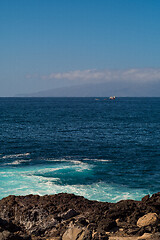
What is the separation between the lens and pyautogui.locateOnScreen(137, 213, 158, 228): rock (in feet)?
47.8

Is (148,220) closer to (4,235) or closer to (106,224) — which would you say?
(106,224)

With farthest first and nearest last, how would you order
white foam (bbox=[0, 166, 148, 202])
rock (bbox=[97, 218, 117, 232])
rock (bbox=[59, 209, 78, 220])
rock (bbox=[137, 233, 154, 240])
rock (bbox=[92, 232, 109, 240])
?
white foam (bbox=[0, 166, 148, 202]) → rock (bbox=[59, 209, 78, 220]) → rock (bbox=[97, 218, 117, 232]) → rock (bbox=[92, 232, 109, 240]) → rock (bbox=[137, 233, 154, 240])

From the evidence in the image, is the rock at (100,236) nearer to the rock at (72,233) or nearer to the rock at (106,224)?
the rock at (106,224)

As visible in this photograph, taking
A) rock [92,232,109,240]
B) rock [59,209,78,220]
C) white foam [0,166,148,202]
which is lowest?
white foam [0,166,148,202]

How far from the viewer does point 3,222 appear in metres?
16.1

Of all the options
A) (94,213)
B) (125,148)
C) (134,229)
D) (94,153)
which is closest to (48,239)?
(94,213)

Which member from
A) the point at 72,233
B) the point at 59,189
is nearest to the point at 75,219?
the point at 72,233

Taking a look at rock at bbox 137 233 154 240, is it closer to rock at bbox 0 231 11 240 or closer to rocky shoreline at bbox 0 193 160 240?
rocky shoreline at bbox 0 193 160 240

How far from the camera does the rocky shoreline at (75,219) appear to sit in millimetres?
13992

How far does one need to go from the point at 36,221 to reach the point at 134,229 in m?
5.17

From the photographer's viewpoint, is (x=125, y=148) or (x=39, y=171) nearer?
(x=39, y=171)

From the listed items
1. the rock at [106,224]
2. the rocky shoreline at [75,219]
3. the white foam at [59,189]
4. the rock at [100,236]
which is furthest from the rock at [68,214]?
the white foam at [59,189]

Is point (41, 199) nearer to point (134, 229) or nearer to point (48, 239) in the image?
point (48, 239)

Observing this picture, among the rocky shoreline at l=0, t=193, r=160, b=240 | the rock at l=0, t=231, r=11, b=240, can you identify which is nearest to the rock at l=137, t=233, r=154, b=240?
the rocky shoreline at l=0, t=193, r=160, b=240
